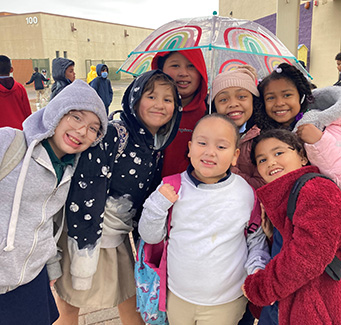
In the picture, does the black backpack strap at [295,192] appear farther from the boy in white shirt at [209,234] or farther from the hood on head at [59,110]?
the hood on head at [59,110]

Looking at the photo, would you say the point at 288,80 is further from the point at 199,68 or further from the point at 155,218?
the point at 155,218


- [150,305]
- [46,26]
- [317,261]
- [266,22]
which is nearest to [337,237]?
[317,261]

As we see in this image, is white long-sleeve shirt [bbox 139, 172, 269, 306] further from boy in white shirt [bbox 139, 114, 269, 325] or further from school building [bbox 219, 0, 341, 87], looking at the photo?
school building [bbox 219, 0, 341, 87]

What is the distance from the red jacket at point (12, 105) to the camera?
5137 mm

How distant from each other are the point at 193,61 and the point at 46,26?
3720 centimetres

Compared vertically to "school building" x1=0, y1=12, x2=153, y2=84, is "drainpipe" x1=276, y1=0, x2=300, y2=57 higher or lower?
lower

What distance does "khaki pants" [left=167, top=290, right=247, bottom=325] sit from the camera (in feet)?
5.58

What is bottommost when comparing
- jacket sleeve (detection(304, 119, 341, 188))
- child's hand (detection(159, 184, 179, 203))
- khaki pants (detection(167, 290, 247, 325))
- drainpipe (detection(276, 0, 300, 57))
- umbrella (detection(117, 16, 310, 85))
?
khaki pants (detection(167, 290, 247, 325))

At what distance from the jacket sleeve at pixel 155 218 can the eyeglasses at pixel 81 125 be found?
488mm

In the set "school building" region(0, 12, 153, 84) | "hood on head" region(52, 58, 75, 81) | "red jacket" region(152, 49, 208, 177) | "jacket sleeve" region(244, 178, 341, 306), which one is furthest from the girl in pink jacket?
"school building" region(0, 12, 153, 84)

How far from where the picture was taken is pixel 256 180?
77.1 inches

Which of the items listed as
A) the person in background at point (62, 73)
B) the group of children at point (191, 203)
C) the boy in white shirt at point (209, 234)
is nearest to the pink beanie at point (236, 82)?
the group of children at point (191, 203)

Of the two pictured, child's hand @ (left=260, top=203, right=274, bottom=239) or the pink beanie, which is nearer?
child's hand @ (left=260, top=203, right=274, bottom=239)

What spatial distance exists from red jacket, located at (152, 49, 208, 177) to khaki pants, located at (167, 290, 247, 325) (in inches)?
33.4
